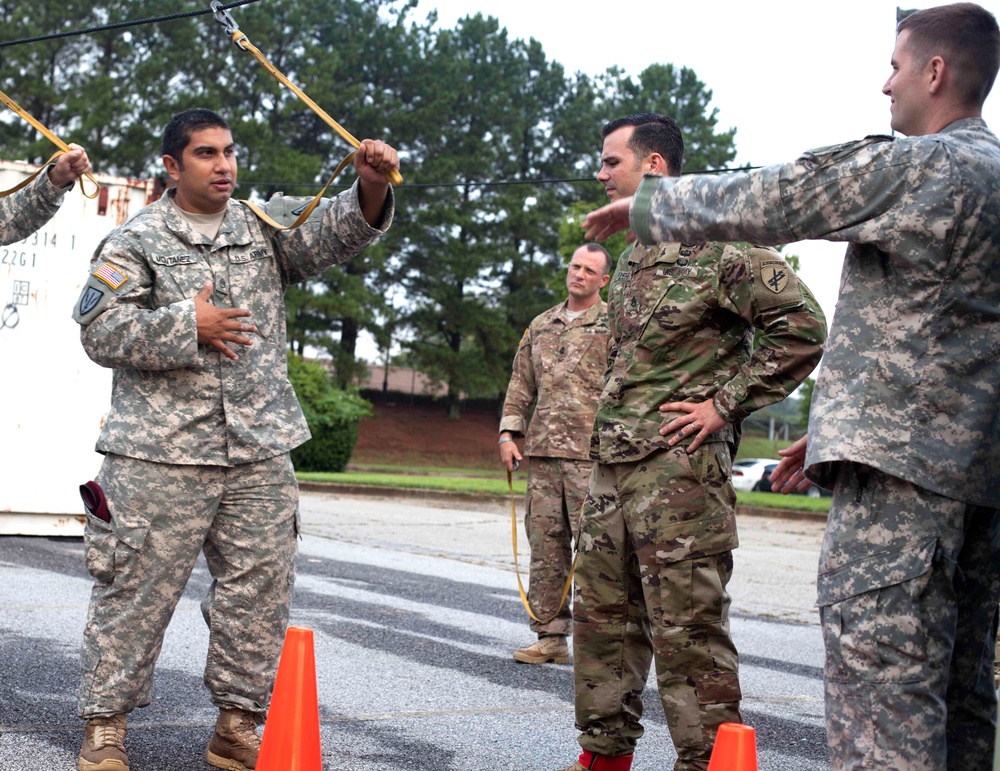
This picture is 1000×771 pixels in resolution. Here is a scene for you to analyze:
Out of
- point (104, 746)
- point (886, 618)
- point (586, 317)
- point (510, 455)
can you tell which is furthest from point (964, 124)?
point (586, 317)

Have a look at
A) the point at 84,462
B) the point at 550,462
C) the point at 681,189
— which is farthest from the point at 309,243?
the point at 84,462

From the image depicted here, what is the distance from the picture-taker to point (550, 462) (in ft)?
24.7

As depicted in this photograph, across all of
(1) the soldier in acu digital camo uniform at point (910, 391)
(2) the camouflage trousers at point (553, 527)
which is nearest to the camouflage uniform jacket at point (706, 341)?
(1) the soldier in acu digital camo uniform at point (910, 391)

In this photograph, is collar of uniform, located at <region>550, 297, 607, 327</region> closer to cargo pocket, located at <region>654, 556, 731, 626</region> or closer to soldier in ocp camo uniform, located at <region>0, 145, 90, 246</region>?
soldier in ocp camo uniform, located at <region>0, 145, 90, 246</region>

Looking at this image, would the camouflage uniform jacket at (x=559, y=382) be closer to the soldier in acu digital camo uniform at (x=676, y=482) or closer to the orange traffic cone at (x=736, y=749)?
the soldier in acu digital camo uniform at (x=676, y=482)

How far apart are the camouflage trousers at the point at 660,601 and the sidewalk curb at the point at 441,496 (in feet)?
54.4

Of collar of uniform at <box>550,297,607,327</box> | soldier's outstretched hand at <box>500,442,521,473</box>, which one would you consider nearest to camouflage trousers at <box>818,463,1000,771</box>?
soldier's outstretched hand at <box>500,442,521,473</box>

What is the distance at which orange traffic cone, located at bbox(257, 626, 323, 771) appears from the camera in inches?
140

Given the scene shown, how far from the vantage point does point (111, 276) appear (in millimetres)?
4488

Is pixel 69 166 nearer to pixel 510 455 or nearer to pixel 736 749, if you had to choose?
pixel 510 455

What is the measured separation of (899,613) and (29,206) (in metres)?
3.78

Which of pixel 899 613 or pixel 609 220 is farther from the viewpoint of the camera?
pixel 609 220

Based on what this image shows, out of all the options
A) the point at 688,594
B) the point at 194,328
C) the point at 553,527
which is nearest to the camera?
the point at 688,594

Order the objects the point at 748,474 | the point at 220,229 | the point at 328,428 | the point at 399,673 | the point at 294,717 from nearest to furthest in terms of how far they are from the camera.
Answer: the point at 294,717 → the point at 220,229 → the point at 399,673 → the point at 328,428 → the point at 748,474
